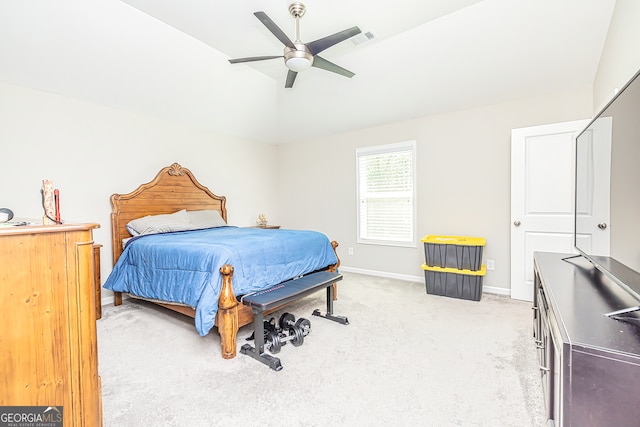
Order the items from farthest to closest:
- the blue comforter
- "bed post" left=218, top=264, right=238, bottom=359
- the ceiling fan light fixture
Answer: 1. the ceiling fan light fixture
2. the blue comforter
3. "bed post" left=218, top=264, right=238, bottom=359

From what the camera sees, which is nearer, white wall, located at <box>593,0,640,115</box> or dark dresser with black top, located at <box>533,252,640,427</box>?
dark dresser with black top, located at <box>533,252,640,427</box>

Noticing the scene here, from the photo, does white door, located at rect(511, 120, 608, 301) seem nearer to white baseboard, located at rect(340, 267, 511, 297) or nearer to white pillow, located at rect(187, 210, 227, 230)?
white baseboard, located at rect(340, 267, 511, 297)

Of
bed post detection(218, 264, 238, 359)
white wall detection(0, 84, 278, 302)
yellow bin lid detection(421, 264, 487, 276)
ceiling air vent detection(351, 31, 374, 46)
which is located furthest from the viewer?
yellow bin lid detection(421, 264, 487, 276)

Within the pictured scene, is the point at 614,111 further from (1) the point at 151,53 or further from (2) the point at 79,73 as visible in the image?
(2) the point at 79,73

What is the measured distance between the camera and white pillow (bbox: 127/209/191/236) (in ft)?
11.1

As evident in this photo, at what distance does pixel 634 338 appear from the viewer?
33.0 inches

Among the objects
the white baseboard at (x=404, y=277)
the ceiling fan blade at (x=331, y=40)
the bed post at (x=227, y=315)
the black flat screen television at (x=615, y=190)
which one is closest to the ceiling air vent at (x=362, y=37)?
the ceiling fan blade at (x=331, y=40)

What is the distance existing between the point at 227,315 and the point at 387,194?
3019mm

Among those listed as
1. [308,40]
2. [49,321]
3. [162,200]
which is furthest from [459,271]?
[162,200]

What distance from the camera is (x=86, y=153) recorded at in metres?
3.27

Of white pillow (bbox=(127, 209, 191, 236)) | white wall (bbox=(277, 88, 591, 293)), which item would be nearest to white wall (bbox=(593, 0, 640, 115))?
white wall (bbox=(277, 88, 591, 293))

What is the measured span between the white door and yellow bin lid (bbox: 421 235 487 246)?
35 cm

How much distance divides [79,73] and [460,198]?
444cm

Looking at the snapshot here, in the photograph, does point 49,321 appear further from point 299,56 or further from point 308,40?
point 308,40
